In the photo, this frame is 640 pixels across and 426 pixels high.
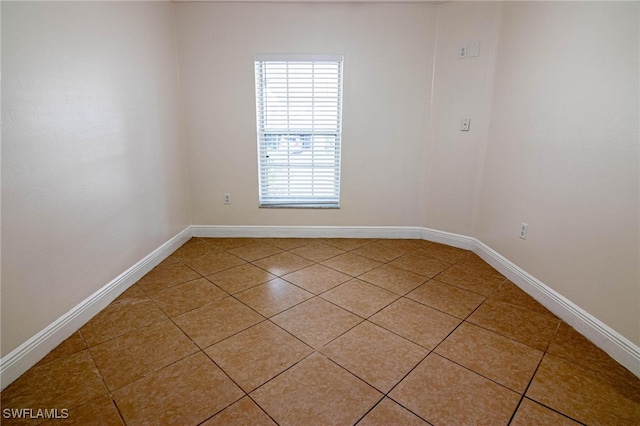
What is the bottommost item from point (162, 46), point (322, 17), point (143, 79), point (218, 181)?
point (218, 181)

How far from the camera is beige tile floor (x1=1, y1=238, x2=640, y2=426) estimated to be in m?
1.33

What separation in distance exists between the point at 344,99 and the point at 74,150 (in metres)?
2.42

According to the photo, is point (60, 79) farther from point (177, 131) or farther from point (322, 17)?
point (322, 17)

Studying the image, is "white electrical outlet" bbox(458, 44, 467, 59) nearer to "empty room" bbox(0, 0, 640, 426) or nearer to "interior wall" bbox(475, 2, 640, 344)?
"empty room" bbox(0, 0, 640, 426)

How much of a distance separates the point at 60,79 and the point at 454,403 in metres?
2.61

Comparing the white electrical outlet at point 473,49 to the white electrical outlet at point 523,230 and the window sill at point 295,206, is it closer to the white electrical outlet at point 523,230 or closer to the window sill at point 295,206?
the white electrical outlet at point 523,230

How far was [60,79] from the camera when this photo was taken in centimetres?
175

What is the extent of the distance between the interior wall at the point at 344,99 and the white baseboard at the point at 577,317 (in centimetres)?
128

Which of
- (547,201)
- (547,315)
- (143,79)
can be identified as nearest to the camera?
(547,315)

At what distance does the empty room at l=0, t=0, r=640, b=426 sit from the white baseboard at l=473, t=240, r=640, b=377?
1 cm

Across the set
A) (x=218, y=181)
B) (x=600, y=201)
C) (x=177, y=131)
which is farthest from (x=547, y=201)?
(x=177, y=131)

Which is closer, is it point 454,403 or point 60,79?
point 454,403

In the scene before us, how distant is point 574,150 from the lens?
199cm

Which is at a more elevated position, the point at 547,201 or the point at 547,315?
the point at 547,201
